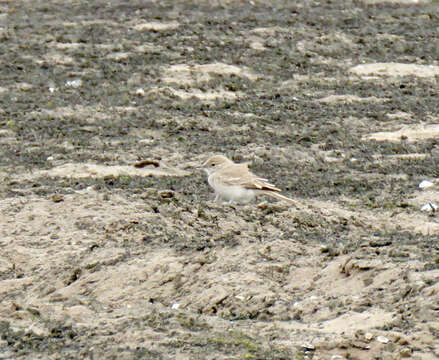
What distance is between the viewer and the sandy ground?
548cm

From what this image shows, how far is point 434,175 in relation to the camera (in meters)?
9.04

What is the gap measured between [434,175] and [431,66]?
4.50 meters

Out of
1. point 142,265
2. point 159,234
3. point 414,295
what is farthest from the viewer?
point 159,234

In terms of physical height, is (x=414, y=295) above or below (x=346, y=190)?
above

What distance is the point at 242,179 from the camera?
793 cm

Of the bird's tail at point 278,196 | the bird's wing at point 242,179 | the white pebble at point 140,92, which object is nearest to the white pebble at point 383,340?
the bird's tail at point 278,196

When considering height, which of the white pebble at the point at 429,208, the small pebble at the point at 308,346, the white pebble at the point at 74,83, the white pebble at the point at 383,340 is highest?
the white pebble at the point at 383,340

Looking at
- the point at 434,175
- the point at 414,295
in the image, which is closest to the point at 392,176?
the point at 434,175

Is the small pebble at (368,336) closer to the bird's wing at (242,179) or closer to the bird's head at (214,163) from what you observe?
the bird's wing at (242,179)

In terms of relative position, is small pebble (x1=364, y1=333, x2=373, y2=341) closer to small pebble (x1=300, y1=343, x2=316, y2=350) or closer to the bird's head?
small pebble (x1=300, y1=343, x2=316, y2=350)

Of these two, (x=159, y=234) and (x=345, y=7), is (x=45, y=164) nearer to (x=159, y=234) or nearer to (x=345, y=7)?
(x=159, y=234)

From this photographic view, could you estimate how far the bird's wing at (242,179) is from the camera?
25.8 ft

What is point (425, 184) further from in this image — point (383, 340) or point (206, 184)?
point (383, 340)

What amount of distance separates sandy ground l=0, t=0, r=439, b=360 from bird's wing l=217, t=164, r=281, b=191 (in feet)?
0.83
